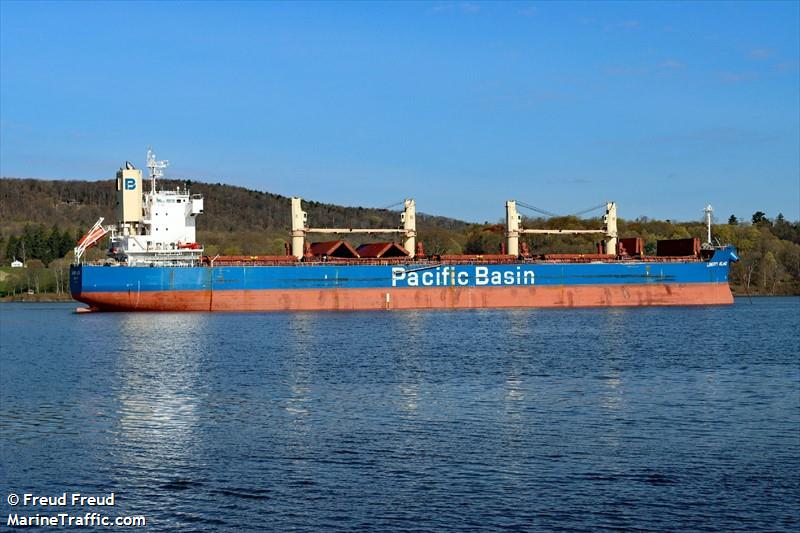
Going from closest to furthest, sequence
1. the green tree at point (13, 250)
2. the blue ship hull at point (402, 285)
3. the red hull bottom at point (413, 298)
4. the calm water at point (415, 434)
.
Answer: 1. the calm water at point (415, 434)
2. the blue ship hull at point (402, 285)
3. the red hull bottom at point (413, 298)
4. the green tree at point (13, 250)

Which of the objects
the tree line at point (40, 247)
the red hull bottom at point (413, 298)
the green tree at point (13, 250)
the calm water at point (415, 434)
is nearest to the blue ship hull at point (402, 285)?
the red hull bottom at point (413, 298)

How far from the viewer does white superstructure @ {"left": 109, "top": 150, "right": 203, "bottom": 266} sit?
61531 mm

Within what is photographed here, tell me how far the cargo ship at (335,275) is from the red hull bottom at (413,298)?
0.07 m

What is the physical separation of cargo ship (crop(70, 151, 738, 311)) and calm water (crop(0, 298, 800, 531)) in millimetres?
22821

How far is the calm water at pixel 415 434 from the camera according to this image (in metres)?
13.7

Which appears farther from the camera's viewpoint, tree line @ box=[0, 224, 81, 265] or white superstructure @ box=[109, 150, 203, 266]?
tree line @ box=[0, 224, 81, 265]

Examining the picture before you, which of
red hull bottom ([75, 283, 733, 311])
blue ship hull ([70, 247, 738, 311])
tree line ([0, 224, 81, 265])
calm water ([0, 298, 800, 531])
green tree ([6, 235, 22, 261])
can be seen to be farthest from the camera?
green tree ([6, 235, 22, 261])

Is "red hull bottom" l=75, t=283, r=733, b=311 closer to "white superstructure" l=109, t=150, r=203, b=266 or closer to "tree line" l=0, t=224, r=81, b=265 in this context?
"white superstructure" l=109, t=150, r=203, b=266

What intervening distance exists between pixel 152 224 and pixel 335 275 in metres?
12.6

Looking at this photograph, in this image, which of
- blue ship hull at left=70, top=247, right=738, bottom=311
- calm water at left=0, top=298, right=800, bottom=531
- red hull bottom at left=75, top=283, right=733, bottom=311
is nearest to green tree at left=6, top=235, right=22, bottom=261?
blue ship hull at left=70, top=247, right=738, bottom=311

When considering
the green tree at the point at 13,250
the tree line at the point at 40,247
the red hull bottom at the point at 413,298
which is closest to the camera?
→ the red hull bottom at the point at 413,298

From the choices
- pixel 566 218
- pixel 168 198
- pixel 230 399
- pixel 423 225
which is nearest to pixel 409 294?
pixel 168 198

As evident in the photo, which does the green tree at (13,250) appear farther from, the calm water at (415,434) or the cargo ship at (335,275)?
the calm water at (415,434)

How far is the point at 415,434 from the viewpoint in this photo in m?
18.5
